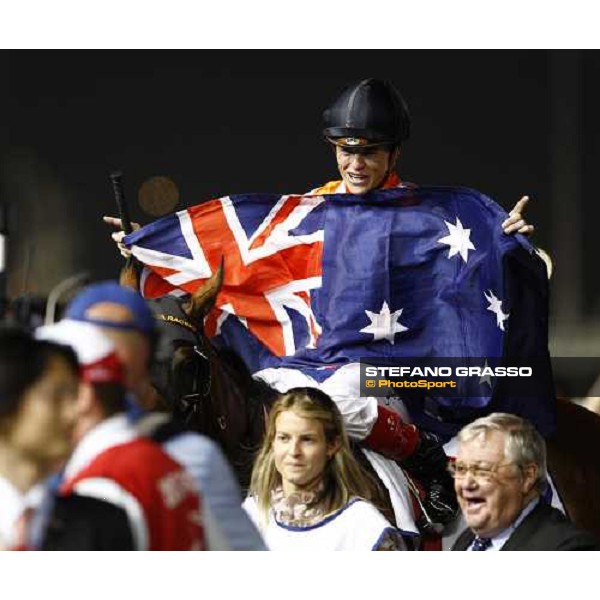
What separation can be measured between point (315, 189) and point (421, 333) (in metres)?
0.60

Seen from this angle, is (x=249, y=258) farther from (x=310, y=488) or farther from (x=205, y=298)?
(x=310, y=488)

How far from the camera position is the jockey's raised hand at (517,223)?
5625 millimetres

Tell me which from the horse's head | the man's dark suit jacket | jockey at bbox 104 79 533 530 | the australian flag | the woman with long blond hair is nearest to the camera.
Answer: the man's dark suit jacket

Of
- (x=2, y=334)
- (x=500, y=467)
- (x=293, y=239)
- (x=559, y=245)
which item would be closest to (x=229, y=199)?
(x=293, y=239)

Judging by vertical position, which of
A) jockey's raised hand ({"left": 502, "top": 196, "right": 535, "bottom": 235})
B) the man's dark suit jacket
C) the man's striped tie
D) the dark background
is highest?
the dark background

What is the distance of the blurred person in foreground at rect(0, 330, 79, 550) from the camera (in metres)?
3.35

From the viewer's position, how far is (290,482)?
16.7ft

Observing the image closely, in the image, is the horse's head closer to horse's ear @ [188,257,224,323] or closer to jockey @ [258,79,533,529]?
horse's ear @ [188,257,224,323]

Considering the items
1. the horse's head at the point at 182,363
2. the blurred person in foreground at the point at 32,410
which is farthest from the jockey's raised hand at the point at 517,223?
the blurred person in foreground at the point at 32,410

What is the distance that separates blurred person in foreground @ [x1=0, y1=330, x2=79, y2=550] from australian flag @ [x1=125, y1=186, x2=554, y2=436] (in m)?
2.31

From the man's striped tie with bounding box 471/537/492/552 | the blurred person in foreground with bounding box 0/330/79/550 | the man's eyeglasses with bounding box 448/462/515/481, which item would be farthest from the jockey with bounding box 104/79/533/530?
the blurred person in foreground with bounding box 0/330/79/550

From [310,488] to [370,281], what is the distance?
0.89 m

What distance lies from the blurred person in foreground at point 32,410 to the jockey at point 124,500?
2.7 inches

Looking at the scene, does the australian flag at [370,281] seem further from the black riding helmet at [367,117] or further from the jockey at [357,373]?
the black riding helmet at [367,117]
